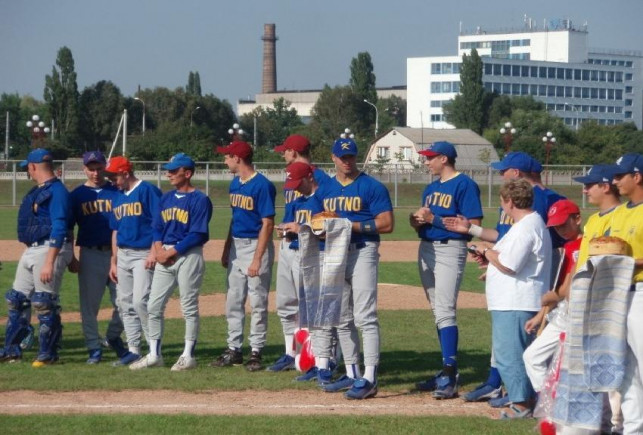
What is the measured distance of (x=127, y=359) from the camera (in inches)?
371

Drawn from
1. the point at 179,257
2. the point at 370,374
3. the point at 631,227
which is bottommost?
the point at 370,374

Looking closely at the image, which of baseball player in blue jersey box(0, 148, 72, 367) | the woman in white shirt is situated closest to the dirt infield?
the woman in white shirt

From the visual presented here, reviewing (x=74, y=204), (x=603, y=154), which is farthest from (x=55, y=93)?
(x=74, y=204)

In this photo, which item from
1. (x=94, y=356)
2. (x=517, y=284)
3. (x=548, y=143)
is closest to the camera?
(x=517, y=284)

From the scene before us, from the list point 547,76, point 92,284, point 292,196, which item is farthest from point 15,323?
point 547,76

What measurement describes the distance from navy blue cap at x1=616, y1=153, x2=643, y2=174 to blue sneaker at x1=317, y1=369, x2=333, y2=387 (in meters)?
3.22

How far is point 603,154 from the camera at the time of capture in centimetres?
6888

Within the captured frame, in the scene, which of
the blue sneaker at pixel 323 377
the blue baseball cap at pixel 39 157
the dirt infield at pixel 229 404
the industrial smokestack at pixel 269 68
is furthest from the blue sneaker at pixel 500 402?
the industrial smokestack at pixel 269 68

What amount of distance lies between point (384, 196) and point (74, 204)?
328 centimetres

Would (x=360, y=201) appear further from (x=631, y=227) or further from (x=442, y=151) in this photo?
(x=631, y=227)

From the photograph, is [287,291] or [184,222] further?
[287,291]

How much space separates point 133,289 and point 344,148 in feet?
8.63

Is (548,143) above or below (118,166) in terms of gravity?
below

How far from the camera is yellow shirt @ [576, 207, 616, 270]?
608 cm
